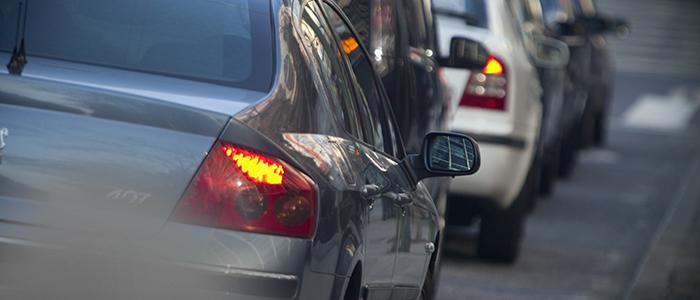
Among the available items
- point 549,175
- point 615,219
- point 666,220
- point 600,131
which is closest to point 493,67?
point 666,220

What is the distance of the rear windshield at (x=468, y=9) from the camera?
1161 cm

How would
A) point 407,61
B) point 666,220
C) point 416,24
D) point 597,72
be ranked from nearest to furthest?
point 407,61 → point 416,24 → point 666,220 → point 597,72

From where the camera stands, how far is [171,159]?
416cm

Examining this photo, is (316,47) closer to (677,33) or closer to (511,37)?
(511,37)

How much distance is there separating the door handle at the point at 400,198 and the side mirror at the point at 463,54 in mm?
3888

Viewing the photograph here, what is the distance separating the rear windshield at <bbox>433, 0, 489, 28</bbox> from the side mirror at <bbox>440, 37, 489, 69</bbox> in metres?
1.95

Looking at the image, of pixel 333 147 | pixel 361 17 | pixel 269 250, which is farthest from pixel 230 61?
pixel 361 17

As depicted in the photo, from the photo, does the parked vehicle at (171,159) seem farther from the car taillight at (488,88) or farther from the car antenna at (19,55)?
the car taillight at (488,88)

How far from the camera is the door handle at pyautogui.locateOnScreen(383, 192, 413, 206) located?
209 inches

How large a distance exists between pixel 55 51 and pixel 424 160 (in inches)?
61.8

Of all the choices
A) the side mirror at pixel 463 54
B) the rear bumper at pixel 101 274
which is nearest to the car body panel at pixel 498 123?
the side mirror at pixel 463 54

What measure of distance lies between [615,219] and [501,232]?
3621 millimetres

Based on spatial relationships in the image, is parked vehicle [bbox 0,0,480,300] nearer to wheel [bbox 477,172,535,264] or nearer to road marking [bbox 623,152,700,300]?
road marking [bbox 623,152,700,300]

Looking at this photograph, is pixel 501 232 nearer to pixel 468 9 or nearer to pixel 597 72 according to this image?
pixel 468 9
